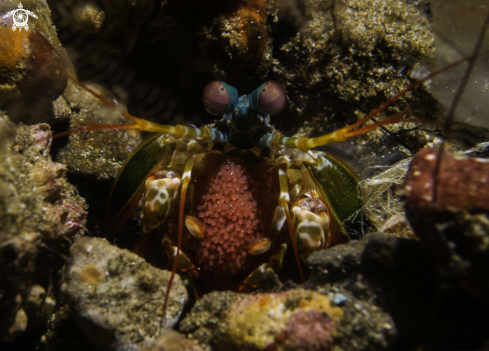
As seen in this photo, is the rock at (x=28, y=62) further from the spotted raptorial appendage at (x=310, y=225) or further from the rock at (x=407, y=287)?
the rock at (x=407, y=287)

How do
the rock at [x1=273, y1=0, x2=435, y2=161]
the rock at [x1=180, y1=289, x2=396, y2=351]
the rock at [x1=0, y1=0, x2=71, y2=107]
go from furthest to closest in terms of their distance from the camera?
the rock at [x1=273, y1=0, x2=435, y2=161], the rock at [x1=0, y1=0, x2=71, y2=107], the rock at [x1=180, y1=289, x2=396, y2=351]

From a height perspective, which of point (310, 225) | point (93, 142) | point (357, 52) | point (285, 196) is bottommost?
point (93, 142)

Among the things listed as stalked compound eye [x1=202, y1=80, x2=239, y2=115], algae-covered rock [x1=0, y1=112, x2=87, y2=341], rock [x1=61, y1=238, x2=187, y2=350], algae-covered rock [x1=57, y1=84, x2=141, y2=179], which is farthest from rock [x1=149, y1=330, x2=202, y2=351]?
algae-covered rock [x1=57, y1=84, x2=141, y2=179]

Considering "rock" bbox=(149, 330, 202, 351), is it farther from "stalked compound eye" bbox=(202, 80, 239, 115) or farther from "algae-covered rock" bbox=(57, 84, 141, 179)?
"algae-covered rock" bbox=(57, 84, 141, 179)

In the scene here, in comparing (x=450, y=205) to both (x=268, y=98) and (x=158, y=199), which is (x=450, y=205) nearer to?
(x=268, y=98)

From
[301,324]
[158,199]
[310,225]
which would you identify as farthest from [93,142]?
[301,324]

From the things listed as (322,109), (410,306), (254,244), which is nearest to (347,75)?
(322,109)
